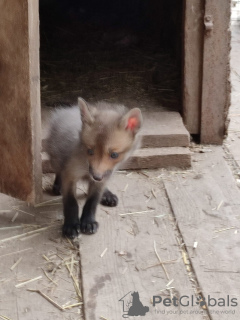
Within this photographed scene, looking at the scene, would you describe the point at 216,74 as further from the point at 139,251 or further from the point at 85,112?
the point at 139,251

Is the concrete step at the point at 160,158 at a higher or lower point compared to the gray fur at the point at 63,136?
lower

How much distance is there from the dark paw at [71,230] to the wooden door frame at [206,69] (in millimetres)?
Answer: 1792

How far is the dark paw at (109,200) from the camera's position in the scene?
400 centimetres

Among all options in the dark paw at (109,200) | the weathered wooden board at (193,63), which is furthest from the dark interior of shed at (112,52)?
the dark paw at (109,200)

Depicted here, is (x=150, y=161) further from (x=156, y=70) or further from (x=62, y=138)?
(x=156, y=70)

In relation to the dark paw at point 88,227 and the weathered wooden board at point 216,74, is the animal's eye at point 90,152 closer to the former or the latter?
the dark paw at point 88,227

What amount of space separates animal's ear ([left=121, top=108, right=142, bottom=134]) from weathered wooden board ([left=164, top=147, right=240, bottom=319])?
751mm

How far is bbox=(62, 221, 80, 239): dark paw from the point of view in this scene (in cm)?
354

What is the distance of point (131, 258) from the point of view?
3.35 m

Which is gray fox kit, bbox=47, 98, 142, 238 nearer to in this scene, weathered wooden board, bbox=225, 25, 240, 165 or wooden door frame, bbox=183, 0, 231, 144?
wooden door frame, bbox=183, 0, 231, 144

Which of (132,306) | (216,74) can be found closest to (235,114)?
(216,74)

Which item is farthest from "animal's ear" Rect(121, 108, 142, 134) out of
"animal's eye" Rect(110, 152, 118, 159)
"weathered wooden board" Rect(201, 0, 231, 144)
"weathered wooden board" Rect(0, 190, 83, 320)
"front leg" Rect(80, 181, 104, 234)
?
"weathered wooden board" Rect(201, 0, 231, 144)

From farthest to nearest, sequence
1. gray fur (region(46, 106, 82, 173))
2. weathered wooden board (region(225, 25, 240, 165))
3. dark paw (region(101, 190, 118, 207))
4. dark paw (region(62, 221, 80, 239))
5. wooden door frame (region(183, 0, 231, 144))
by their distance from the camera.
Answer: weathered wooden board (region(225, 25, 240, 165)), wooden door frame (region(183, 0, 231, 144)), dark paw (region(101, 190, 118, 207)), gray fur (region(46, 106, 82, 173)), dark paw (region(62, 221, 80, 239))

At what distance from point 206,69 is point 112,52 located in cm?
232
